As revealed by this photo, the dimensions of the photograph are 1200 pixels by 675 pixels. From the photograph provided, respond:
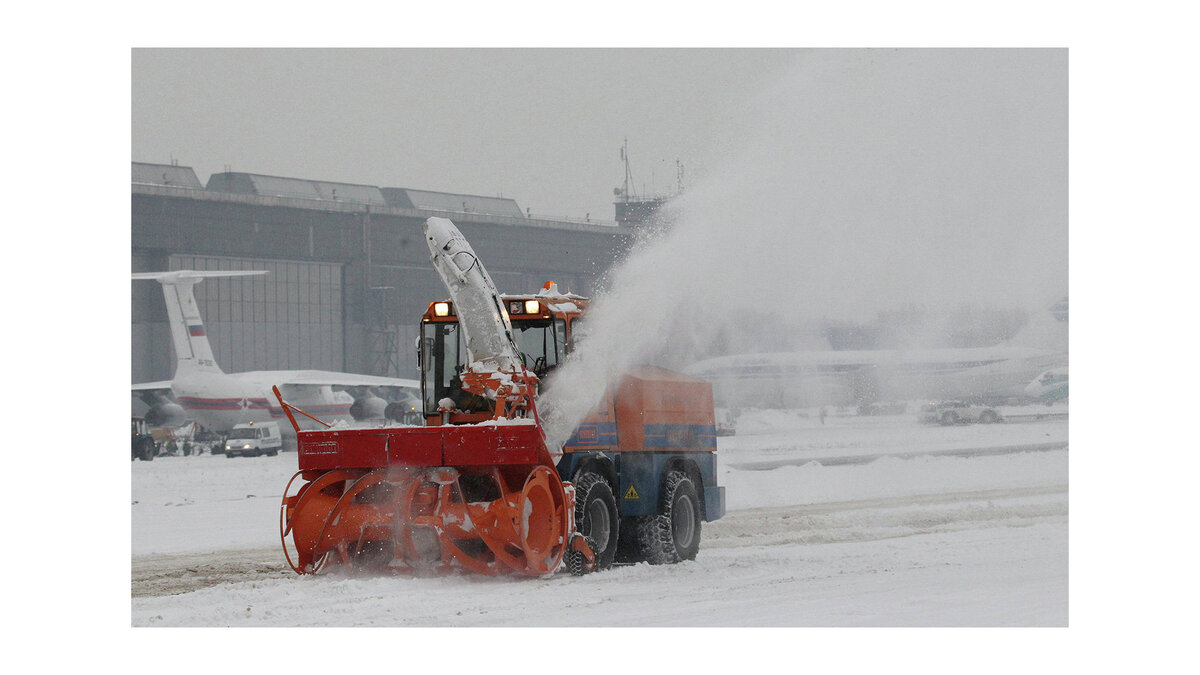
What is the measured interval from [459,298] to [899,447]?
23629mm

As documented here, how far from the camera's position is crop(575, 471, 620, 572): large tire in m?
13.8

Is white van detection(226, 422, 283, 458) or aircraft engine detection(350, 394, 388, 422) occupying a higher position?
aircraft engine detection(350, 394, 388, 422)

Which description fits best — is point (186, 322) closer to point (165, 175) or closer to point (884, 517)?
point (165, 175)

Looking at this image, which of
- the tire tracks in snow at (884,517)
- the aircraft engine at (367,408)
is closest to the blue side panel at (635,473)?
the tire tracks in snow at (884,517)

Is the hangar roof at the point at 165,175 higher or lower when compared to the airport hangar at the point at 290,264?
higher

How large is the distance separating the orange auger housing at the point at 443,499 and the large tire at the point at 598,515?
321 mm

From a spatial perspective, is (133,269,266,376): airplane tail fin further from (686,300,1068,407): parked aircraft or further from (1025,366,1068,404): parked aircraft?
(1025,366,1068,404): parked aircraft

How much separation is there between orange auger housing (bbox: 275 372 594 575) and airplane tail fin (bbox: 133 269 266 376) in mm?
29518

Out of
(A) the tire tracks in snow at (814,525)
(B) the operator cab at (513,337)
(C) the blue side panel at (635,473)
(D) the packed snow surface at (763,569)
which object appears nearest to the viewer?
(D) the packed snow surface at (763,569)

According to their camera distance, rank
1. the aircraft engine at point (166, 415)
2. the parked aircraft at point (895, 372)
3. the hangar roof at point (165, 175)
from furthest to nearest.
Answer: the aircraft engine at point (166, 415) → the hangar roof at point (165, 175) → the parked aircraft at point (895, 372)

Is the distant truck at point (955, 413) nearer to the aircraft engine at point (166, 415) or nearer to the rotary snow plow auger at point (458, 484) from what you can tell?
the aircraft engine at point (166, 415)

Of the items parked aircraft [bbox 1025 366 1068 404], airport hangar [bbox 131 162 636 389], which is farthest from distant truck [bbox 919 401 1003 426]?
airport hangar [bbox 131 162 636 389]

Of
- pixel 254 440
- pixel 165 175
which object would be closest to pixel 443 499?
pixel 165 175

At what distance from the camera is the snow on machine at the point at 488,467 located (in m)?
13.0
